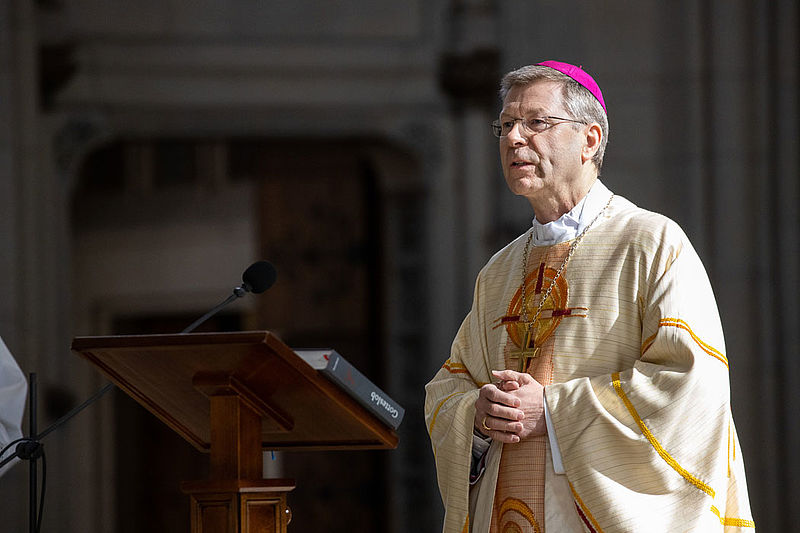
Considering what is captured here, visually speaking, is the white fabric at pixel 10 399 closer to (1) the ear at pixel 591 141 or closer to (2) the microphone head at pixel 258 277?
(2) the microphone head at pixel 258 277

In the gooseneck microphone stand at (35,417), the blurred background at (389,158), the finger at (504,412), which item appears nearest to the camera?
the finger at (504,412)

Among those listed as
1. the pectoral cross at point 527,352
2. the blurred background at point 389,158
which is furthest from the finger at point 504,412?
the blurred background at point 389,158

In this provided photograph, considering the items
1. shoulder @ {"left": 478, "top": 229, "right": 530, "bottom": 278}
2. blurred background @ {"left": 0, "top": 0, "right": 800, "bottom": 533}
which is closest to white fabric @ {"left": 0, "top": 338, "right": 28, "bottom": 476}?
shoulder @ {"left": 478, "top": 229, "right": 530, "bottom": 278}

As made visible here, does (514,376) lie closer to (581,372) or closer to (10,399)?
(581,372)

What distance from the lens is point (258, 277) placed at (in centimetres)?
316

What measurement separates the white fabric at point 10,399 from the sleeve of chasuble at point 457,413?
155cm

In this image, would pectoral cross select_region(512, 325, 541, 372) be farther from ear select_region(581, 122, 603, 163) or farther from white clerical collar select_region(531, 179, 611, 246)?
ear select_region(581, 122, 603, 163)

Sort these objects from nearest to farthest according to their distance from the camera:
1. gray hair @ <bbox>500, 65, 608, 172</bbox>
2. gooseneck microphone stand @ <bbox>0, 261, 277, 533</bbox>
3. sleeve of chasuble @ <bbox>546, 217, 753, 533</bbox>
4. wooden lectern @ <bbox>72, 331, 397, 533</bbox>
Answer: wooden lectern @ <bbox>72, 331, 397, 533</bbox>, sleeve of chasuble @ <bbox>546, 217, 753, 533</bbox>, gooseneck microphone stand @ <bbox>0, 261, 277, 533</bbox>, gray hair @ <bbox>500, 65, 608, 172</bbox>

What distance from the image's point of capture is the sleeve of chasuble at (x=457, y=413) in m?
3.06

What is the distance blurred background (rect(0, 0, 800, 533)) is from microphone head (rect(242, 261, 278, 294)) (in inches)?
150

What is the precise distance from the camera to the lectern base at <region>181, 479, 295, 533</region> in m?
2.61

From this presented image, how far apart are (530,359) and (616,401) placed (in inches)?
12.4

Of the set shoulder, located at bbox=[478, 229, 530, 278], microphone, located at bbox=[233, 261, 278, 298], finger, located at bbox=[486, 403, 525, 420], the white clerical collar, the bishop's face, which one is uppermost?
the bishop's face

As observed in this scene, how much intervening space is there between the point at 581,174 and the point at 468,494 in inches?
35.5
